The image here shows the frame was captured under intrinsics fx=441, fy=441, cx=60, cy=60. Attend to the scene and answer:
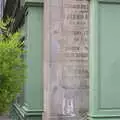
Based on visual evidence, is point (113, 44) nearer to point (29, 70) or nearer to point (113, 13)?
point (113, 13)

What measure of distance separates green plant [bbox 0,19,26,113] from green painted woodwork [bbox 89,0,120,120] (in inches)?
76.5

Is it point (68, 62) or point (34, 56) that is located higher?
point (34, 56)

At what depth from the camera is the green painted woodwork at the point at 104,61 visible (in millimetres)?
9016

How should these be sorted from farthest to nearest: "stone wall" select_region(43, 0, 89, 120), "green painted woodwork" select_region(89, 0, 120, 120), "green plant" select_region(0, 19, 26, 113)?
"stone wall" select_region(43, 0, 89, 120)
"green plant" select_region(0, 19, 26, 113)
"green painted woodwork" select_region(89, 0, 120, 120)

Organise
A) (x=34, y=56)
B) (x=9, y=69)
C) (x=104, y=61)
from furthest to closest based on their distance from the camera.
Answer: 1. (x=34, y=56)
2. (x=9, y=69)
3. (x=104, y=61)

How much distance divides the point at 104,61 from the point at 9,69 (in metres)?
2.29

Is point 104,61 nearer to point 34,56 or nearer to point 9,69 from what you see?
point 9,69

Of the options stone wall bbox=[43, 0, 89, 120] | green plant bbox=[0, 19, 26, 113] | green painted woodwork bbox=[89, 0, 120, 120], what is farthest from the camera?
stone wall bbox=[43, 0, 89, 120]

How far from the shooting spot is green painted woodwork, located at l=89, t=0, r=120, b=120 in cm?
902

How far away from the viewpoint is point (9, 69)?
1006 centimetres

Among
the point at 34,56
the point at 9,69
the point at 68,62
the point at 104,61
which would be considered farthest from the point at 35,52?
the point at 104,61

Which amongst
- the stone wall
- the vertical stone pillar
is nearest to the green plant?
the stone wall

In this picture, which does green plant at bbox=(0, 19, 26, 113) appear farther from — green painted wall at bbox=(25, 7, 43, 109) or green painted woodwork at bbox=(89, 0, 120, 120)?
green painted wall at bbox=(25, 7, 43, 109)

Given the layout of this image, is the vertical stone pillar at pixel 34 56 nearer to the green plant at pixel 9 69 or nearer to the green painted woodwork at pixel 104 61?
the green plant at pixel 9 69
